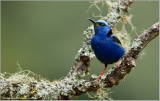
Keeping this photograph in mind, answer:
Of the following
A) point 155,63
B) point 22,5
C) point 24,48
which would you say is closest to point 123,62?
point 155,63

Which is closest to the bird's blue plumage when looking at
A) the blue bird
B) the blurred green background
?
the blue bird

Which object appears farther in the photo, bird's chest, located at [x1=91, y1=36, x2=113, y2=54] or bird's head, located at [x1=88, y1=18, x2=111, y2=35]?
bird's head, located at [x1=88, y1=18, x2=111, y2=35]

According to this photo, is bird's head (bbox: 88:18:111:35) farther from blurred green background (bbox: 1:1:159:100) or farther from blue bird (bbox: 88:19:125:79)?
blurred green background (bbox: 1:1:159:100)

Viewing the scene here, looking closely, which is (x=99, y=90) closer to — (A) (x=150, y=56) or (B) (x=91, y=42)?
(B) (x=91, y=42)

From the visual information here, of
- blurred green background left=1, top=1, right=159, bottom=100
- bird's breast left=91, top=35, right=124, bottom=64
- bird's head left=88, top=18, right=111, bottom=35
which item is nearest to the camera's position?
bird's breast left=91, top=35, right=124, bottom=64

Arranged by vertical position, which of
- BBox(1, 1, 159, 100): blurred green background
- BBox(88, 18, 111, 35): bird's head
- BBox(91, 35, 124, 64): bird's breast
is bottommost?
BBox(91, 35, 124, 64): bird's breast

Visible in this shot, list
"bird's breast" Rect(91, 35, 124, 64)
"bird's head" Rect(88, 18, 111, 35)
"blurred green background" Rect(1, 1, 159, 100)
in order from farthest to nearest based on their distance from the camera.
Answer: "blurred green background" Rect(1, 1, 159, 100) → "bird's head" Rect(88, 18, 111, 35) → "bird's breast" Rect(91, 35, 124, 64)

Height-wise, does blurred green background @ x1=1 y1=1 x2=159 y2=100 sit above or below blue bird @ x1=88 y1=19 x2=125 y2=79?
above
